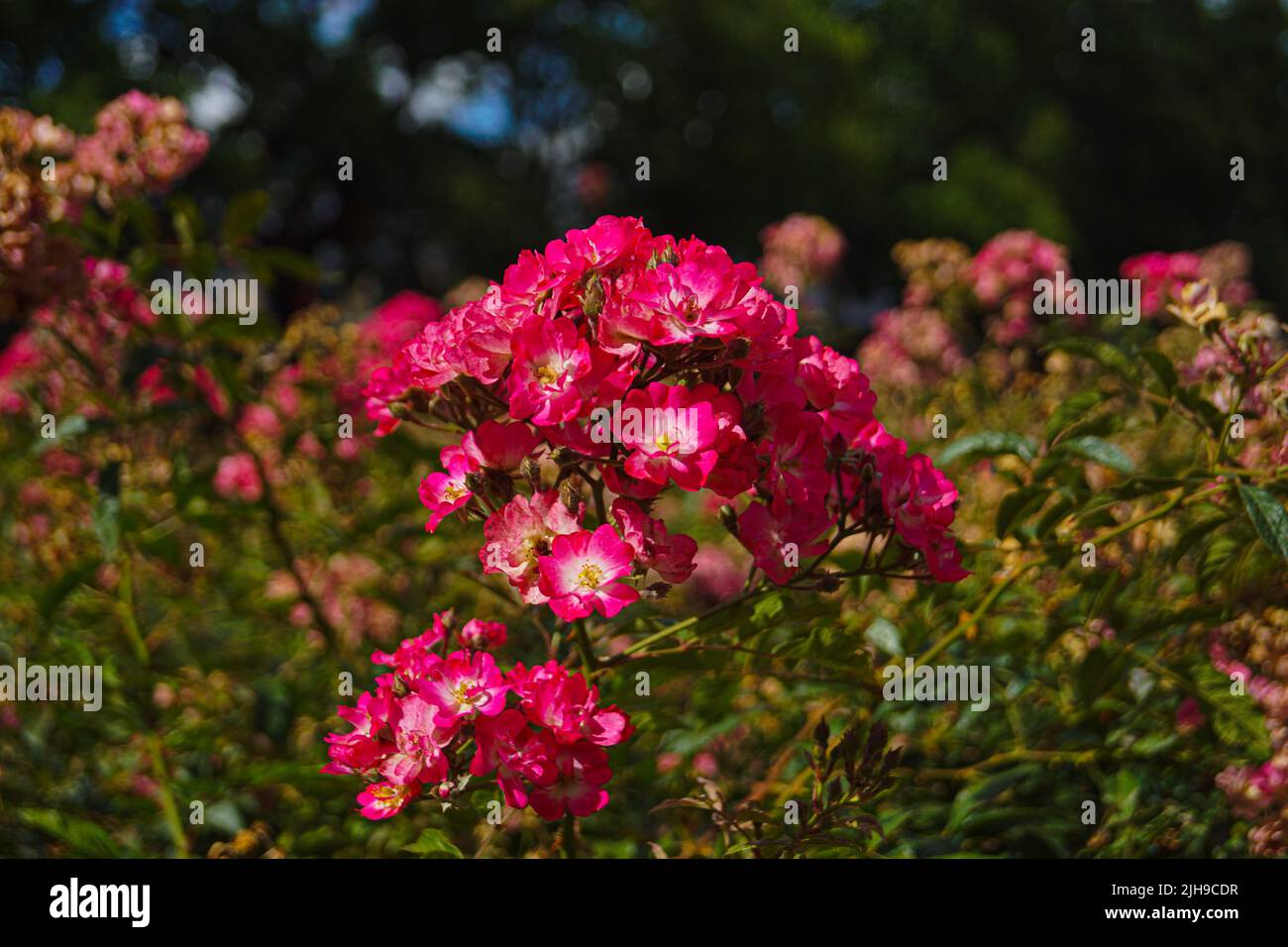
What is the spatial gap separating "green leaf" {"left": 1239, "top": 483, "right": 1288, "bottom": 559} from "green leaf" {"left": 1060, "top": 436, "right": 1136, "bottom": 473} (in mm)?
145

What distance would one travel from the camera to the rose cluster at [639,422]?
1.08 m

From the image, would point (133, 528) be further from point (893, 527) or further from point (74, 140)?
point (893, 527)

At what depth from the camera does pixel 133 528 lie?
73.0 inches

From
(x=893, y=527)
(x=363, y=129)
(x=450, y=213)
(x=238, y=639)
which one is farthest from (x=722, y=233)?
(x=893, y=527)

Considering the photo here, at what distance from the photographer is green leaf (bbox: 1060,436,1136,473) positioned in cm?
144

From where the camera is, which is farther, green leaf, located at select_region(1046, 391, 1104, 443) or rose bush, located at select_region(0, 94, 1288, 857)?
green leaf, located at select_region(1046, 391, 1104, 443)

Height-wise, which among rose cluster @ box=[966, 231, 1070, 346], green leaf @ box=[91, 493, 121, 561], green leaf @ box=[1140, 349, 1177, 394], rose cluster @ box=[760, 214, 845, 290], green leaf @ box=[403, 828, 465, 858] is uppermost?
rose cluster @ box=[760, 214, 845, 290]

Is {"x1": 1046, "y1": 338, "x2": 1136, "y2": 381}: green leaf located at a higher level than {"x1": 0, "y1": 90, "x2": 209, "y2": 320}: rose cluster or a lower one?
lower

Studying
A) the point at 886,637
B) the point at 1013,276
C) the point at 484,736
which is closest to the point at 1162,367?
the point at 886,637

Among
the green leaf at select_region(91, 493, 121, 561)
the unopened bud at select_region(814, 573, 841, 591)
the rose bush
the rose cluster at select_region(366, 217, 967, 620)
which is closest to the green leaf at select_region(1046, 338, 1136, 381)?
the rose bush

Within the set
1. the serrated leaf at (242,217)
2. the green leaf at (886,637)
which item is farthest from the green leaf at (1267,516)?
the serrated leaf at (242,217)

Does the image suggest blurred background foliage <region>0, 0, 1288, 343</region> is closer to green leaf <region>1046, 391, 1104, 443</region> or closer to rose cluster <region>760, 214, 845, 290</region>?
rose cluster <region>760, 214, 845, 290</region>

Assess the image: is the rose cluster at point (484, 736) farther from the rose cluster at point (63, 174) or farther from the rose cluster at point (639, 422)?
the rose cluster at point (63, 174)

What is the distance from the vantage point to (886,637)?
1679mm
